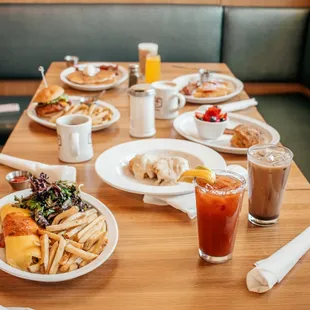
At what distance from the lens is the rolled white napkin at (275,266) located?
2.86 ft

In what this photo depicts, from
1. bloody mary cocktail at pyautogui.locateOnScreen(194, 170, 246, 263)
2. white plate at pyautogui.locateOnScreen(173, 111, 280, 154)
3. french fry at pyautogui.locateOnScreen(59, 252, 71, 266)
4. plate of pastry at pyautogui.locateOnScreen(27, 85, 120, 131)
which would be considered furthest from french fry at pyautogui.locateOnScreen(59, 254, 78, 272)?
plate of pastry at pyautogui.locateOnScreen(27, 85, 120, 131)

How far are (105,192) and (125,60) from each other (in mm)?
1932

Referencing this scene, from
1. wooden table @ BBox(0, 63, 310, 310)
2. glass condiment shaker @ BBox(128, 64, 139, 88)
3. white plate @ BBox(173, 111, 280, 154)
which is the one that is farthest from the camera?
glass condiment shaker @ BBox(128, 64, 139, 88)

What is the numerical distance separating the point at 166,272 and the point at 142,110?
75cm

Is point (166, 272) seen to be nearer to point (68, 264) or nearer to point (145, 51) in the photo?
point (68, 264)

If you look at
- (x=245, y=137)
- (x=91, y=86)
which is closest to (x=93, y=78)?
(x=91, y=86)

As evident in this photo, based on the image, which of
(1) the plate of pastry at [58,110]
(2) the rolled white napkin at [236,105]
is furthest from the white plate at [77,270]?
(2) the rolled white napkin at [236,105]

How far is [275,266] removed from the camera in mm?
896

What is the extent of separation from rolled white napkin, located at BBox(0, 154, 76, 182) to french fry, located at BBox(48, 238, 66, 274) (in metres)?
0.34

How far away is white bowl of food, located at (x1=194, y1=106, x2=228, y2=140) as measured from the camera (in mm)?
1525

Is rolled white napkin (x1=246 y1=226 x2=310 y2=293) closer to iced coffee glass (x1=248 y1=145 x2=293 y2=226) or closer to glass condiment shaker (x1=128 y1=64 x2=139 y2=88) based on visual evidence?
iced coffee glass (x1=248 y1=145 x2=293 y2=226)

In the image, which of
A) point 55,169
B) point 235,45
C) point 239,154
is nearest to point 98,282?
point 55,169

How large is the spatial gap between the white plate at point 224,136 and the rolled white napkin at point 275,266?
512mm

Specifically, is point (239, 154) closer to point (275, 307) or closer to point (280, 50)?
point (275, 307)
